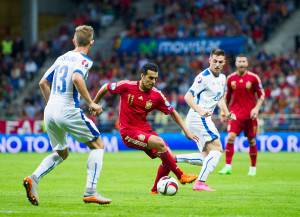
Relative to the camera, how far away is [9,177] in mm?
16734

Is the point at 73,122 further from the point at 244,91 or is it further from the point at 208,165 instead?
the point at 244,91

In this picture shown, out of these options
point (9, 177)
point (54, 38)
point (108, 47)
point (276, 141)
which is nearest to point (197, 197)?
point (9, 177)

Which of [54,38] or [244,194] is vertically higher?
[54,38]

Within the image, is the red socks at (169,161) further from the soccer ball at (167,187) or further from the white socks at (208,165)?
the white socks at (208,165)

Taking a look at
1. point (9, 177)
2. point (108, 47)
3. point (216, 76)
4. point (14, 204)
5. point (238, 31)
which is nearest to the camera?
point (14, 204)

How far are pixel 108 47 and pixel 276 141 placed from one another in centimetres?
1525

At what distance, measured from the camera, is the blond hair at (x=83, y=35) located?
36.9ft

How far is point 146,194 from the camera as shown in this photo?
1311 centimetres

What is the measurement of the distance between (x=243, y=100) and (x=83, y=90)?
814 cm

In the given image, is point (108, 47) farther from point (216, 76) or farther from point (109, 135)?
point (216, 76)

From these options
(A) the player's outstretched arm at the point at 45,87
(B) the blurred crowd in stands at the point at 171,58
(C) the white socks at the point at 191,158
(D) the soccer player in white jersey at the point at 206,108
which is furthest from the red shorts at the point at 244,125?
(B) the blurred crowd in stands at the point at 171,58

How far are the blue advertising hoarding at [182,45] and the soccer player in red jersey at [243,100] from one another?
1741 cm

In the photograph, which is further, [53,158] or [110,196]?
[110,196]

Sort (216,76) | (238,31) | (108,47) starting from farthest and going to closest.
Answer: (108,47)
(238,31)
(216,76)
